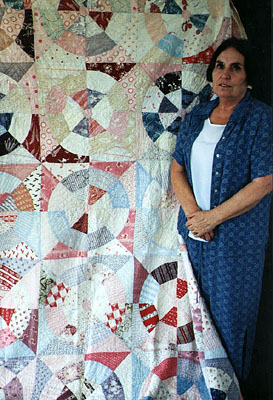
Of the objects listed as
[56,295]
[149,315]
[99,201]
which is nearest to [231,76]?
[99,201]

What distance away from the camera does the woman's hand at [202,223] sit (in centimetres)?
192

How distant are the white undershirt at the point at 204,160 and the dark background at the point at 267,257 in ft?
0.82

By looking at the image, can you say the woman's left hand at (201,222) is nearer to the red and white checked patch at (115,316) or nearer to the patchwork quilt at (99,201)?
the patchwork quilt at (99,201)

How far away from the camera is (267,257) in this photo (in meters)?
2.07

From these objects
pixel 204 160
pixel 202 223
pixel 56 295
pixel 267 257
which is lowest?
pixel 56 295

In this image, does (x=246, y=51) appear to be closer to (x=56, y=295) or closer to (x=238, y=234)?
(x=238, y=234)

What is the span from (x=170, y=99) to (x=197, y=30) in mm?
325

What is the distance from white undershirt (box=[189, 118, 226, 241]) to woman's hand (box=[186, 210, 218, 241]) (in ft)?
0.16

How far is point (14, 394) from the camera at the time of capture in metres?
2.10

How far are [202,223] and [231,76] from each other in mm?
622

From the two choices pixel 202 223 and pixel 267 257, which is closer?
pixel 202 223

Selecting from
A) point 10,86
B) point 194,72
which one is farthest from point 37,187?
point 194,72

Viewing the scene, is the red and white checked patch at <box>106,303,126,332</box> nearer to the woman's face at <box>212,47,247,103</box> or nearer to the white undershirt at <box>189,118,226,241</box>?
the white undershirt at <box>189,118,226,241</box>

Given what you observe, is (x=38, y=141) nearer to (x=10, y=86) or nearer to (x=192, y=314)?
(x=10, y=86)
